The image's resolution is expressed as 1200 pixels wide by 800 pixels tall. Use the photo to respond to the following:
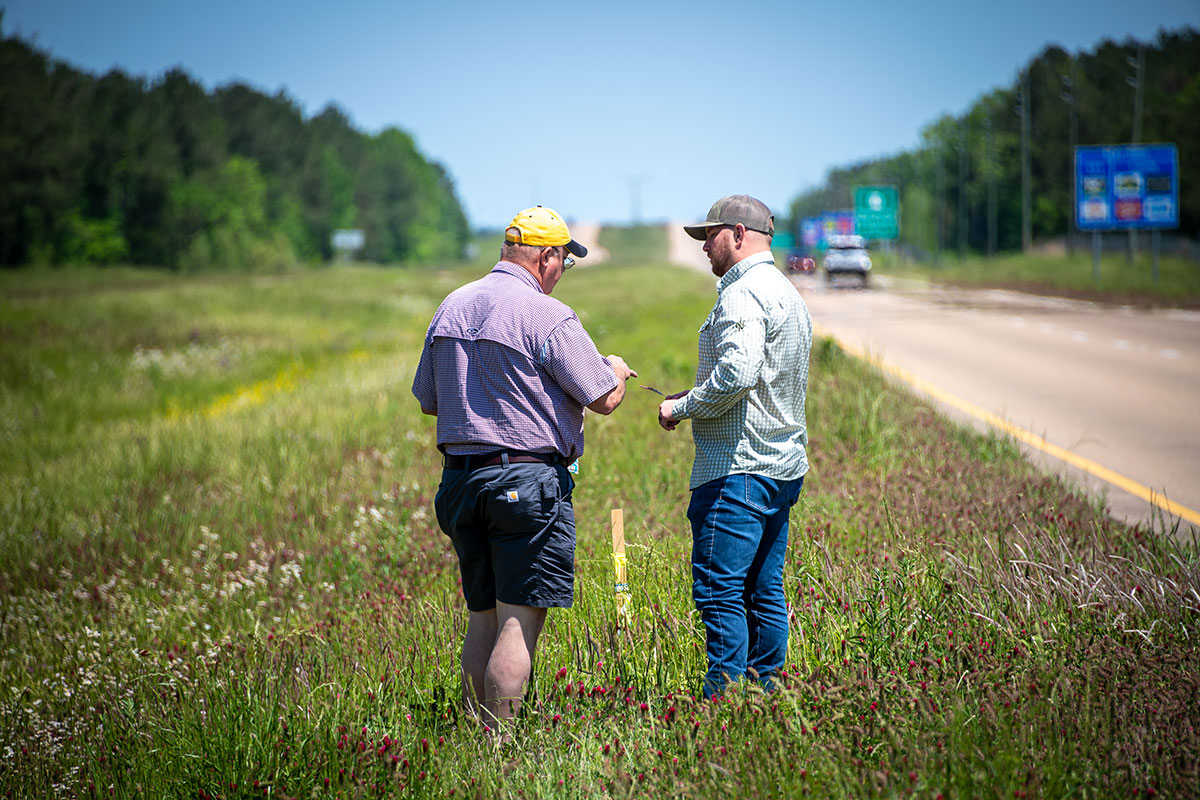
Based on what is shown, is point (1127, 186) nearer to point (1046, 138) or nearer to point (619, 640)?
point (619, 640)

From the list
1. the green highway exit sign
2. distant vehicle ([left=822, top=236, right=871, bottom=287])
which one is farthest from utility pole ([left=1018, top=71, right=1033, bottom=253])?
distant vehicle ([left=822, top=236, right=871, bottom=287])

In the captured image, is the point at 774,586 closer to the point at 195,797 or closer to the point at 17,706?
the point at 195,797

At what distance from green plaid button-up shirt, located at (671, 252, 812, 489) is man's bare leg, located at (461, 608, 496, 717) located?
0.95m

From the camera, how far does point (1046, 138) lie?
76.4 metres

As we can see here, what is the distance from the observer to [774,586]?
4012 millimetres

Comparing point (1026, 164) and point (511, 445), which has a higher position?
point (1026, 164)

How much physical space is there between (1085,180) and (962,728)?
130 ft

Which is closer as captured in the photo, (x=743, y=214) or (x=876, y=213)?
(x=743, y=214)

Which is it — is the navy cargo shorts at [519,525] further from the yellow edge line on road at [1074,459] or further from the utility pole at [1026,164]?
the utility pole at [1026,164]

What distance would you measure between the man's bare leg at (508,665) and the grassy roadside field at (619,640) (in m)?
0.10

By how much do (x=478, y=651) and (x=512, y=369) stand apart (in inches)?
43.5

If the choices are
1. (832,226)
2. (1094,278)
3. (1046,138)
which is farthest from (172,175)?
(1094,278)

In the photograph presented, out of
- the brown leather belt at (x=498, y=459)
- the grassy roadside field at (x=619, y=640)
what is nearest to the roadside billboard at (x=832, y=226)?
the grassy roadside field at (x=619, y=640)

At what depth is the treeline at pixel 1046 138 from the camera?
57.5m
